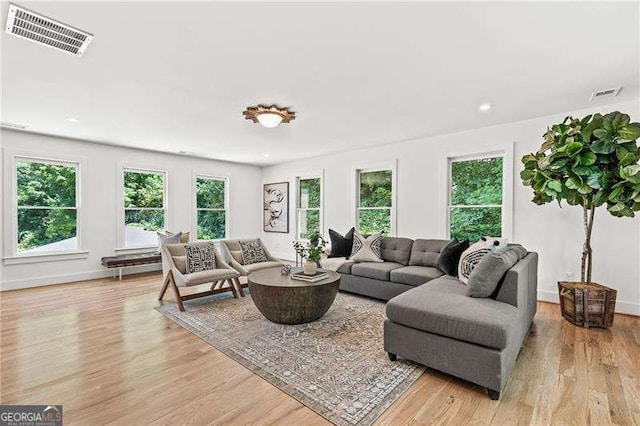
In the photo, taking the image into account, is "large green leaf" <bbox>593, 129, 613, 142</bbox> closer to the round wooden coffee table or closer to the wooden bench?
the round wooden coffee table

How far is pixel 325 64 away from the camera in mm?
2590

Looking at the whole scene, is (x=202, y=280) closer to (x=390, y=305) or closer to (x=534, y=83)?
(x=390, y=305)

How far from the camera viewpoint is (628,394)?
2041 mm

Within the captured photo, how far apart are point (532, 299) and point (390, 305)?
1706 mm

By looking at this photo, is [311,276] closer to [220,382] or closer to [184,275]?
[220,382]

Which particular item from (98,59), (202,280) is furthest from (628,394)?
(98,59)

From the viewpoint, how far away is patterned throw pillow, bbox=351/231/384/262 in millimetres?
4668

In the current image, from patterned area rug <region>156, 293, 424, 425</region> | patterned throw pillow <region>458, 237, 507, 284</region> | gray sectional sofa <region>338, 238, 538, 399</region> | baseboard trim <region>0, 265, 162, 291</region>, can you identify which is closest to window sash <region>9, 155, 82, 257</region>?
baseboard trim <region>0, 265, 162, 291</region>

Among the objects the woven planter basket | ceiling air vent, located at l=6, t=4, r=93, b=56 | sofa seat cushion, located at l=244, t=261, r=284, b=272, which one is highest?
ceiling air vent, located at l=6, t=4, r=93, b=56

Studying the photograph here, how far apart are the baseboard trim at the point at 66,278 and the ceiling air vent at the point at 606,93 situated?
24.4 feet

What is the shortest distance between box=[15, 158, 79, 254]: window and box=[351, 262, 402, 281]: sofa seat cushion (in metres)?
5.04

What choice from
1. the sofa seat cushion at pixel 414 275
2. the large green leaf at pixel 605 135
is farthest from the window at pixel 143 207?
the large green leaf at pixel 605 135

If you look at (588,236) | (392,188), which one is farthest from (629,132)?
(392,188)

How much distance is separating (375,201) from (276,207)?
9.81 feet
